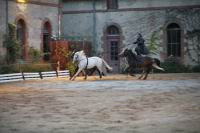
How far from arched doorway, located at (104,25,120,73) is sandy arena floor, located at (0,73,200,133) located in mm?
18161

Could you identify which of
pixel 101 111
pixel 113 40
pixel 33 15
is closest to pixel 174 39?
pixel 113 40

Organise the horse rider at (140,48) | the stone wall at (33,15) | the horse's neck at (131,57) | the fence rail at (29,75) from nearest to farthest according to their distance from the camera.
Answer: the fence rail at (29,75) → the horse's neck at (131,57) → the horse rider at (140,48) → the stone wall at (33,15)

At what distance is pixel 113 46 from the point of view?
124ft

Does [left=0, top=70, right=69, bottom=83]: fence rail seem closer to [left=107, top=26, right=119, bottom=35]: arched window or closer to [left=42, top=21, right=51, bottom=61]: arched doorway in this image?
[left=42, top=21, right=51, bottom=61]: arched doorway

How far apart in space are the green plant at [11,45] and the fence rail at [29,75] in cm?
291

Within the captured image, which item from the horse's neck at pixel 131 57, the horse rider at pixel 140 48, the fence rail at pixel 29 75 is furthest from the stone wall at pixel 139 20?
the horse's neck at pixel 131 57

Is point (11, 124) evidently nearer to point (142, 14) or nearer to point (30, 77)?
point (30, 77)

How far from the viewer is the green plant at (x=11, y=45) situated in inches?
1221

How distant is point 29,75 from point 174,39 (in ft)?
41.1

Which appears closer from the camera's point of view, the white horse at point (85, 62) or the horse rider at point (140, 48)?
the white horse at point (85, 62)

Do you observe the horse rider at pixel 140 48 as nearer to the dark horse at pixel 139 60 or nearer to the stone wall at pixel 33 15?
the dark horse at pixel 139 60

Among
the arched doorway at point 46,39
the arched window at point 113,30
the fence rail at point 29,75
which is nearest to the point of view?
the fence rail at point 29,75

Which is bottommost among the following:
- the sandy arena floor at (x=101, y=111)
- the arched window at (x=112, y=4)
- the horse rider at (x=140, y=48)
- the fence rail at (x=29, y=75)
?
the sandy arena floor at (x=101, y=111)

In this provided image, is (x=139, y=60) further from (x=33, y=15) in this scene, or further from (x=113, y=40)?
(x=113, y=40)
